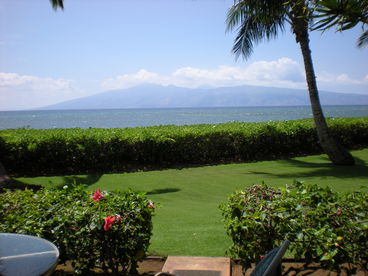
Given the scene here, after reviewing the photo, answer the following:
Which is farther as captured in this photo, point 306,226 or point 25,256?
point 306,226

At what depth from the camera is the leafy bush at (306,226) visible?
113 inches

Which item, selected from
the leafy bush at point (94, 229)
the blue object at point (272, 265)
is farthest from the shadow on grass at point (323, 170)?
the blue object at point (272, 265)

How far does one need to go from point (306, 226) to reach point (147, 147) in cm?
938

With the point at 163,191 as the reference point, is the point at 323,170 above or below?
above

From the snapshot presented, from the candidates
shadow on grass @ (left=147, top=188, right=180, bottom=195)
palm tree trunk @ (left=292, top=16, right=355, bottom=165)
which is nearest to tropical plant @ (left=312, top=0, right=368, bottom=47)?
shadow on grass @ (left=147, top=188, right=180, bottom=195)

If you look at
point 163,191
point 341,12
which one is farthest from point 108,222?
point 163,191

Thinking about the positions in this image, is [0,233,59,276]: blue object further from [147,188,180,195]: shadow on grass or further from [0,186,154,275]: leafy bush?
[147,188,180,195]: shadow on grass

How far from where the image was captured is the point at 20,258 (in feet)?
7.98

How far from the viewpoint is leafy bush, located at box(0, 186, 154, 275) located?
10.6 feet

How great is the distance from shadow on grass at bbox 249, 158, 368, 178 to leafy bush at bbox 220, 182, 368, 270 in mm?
6779

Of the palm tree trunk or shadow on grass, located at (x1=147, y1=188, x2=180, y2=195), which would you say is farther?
the palm tree trunk

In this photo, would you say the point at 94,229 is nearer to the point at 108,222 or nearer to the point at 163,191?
the point at 108,222

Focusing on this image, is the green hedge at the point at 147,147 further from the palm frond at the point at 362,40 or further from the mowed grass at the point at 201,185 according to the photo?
the palm frond at the point at 362,40

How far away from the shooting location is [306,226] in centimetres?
304
